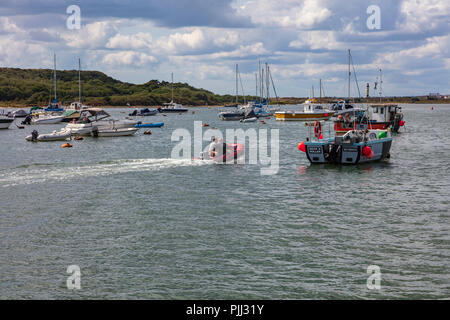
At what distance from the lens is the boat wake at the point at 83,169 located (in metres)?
35.8

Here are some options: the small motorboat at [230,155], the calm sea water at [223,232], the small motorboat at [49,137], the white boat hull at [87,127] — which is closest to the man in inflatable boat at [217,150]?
the small motorboat at [230,155]

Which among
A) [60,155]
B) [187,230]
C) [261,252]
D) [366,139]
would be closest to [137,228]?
[187,230]

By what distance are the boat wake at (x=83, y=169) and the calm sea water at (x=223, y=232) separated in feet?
0.57

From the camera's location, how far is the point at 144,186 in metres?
33.3

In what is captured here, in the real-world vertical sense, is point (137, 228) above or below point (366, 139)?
below

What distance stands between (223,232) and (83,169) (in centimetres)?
2189

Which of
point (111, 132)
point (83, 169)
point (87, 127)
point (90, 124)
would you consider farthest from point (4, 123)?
point (83, 169)

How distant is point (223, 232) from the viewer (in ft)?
71.9

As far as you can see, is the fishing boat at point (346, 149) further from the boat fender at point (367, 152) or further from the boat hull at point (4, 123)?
the boat hull at point (4, 123)

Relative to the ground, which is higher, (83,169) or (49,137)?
(49,137)

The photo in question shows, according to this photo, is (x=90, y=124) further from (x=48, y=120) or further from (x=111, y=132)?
(x=48, y=120)

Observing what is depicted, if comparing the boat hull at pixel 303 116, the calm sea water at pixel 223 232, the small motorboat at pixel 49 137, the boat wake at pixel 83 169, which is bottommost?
the calm sea water at pixel 223 232

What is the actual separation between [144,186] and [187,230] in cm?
1182
